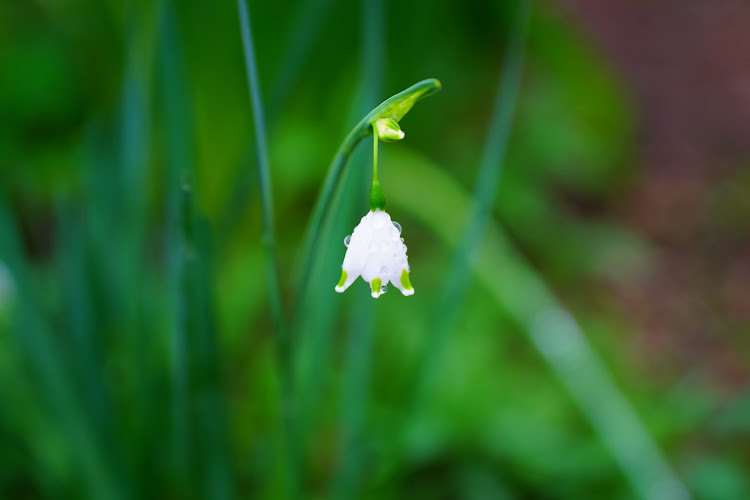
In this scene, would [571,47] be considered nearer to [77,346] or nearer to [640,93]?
[640,93]

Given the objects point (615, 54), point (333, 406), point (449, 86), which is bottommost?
point (333, 406)

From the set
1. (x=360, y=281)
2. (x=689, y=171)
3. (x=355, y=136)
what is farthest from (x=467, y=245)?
(x=689, y=171)

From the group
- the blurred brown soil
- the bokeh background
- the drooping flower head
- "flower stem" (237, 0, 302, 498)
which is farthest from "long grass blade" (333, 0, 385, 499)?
the blurred brown soil

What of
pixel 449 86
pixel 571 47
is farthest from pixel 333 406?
pixel 571 47

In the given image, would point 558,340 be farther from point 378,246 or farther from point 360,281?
point 378,246

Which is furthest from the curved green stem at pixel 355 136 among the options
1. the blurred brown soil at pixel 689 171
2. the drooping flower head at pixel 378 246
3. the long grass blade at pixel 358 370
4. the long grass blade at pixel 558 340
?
the blurred brown soil at pixel 689 171

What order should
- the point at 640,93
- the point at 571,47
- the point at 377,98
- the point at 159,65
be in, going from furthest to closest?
the point at 640,93, the point at 571,47, the point at 377,98, the point at 159,65
